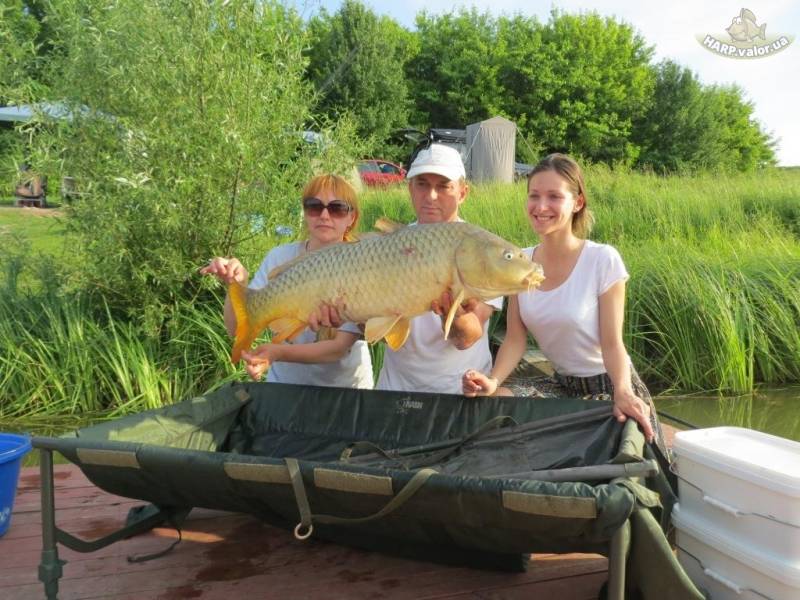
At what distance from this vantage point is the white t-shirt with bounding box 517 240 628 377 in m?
1.89

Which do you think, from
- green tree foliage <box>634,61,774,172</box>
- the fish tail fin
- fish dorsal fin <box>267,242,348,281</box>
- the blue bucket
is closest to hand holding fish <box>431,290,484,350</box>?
fish dorsal fin <box>267,242,348,281</box>

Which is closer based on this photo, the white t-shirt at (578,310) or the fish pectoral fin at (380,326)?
the fish pectoral fin at (380,326)

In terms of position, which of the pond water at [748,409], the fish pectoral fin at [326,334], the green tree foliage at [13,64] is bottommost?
the pond water at [748,409]

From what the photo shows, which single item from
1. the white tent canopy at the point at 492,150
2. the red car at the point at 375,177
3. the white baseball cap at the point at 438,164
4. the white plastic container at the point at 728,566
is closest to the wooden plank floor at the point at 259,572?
the white plastic container at the point at 728,566

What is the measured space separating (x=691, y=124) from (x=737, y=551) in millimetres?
22463

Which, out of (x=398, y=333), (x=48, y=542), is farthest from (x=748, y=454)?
(x=48, y=542)

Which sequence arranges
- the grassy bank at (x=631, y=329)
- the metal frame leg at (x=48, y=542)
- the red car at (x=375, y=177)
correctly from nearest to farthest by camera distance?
the metal frame leg at (x=48, y=542) < the grassy bank at (x=631, y=329) < the red car at (x=375, y=177)

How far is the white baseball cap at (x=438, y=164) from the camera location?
1.99m

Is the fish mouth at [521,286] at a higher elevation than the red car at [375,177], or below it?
below

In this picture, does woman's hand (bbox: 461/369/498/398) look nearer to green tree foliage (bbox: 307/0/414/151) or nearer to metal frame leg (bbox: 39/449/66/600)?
metal frame leg (bbox: 39/449/66/600)

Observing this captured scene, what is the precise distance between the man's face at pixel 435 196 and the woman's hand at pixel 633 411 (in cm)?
70

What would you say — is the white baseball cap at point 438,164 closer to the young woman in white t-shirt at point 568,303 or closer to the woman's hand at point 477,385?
the young woman in white t-shirt at point 568,303

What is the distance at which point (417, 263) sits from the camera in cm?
151

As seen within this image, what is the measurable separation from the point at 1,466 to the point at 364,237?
1.05 metres
